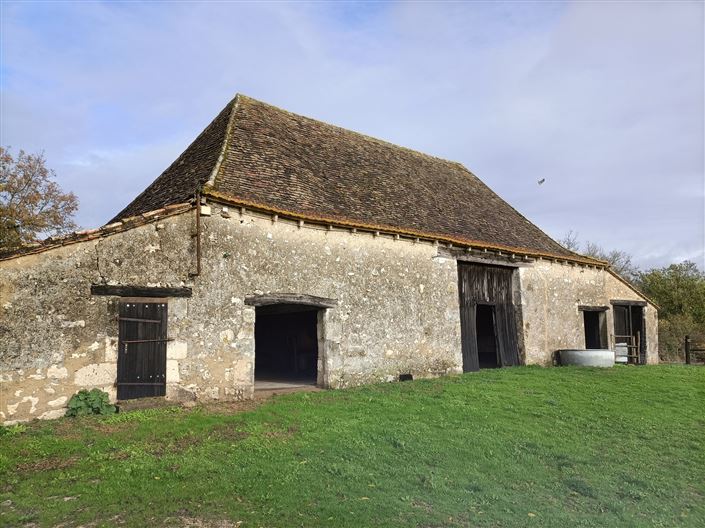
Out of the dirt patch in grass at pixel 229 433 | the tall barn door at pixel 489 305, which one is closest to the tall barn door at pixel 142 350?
the dirt patch in grass at pixel 229 433

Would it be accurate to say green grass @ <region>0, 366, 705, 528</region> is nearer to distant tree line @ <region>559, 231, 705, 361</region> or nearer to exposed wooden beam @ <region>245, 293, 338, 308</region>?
exposed wooden beam @ <region>245, 293, 338, 308</region>

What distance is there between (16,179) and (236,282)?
19618 millimetres

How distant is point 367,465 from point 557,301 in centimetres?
1239

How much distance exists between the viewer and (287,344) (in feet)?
55.3

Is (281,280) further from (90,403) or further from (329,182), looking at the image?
(90,403)

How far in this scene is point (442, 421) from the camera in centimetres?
831

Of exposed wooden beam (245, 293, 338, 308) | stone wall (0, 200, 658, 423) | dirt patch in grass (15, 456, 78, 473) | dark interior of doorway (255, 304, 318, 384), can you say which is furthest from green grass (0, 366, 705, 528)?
dark interior of doorway (255, 304, 318, 384)

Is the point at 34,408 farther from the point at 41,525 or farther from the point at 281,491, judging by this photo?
the point at 281,491

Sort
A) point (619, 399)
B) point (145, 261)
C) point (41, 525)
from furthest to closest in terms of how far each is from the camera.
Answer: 1. point (619, 399)
2. point (145, 261)
3. point (41, 525)

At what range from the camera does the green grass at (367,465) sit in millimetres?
4906

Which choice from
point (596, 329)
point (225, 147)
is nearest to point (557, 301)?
point (596, 329)

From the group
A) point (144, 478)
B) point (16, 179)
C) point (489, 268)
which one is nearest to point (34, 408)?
point (144, 478)

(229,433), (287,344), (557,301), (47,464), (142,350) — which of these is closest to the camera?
(47,464)

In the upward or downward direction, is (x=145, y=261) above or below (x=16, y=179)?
below
